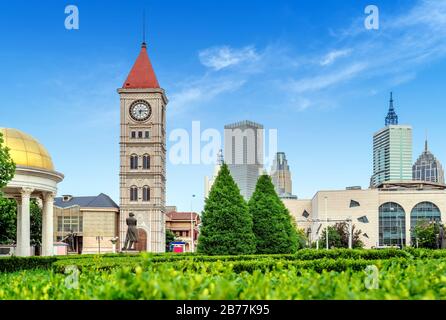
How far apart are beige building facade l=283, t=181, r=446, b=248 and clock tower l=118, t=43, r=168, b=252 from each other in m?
23.3

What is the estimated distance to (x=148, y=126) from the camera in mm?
94062

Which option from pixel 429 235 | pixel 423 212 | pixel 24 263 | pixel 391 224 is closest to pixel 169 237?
pixel 391 224

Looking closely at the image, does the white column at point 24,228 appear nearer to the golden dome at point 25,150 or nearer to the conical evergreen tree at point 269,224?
the golden dome at point 25,150

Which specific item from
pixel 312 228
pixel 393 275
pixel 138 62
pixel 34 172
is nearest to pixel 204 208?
pixel 34 172

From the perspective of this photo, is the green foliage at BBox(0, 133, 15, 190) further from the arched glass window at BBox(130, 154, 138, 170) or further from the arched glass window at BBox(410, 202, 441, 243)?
the arched glass window at BBox(410, 202, 441, 243)

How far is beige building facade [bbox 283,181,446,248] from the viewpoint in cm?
10094

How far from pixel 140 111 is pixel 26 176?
175 ft

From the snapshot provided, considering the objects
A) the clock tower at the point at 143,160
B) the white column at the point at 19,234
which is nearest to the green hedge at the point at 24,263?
the white column at the point at 19,234

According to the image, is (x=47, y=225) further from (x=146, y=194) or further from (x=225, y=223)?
(x=146, y=194)

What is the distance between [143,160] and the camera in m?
93.5

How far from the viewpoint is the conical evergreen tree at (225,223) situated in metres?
34.3
